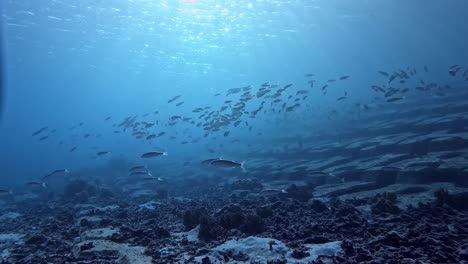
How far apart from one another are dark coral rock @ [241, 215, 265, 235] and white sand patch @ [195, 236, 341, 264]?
93cm

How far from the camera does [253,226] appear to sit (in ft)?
26.5

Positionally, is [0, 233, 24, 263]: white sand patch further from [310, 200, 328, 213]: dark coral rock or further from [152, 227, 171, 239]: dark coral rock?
[310, 200, 328, 213]: dark coral rock

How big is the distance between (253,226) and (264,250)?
164 cm

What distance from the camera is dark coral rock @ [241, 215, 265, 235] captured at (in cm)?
805

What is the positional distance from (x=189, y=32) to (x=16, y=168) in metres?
55.5

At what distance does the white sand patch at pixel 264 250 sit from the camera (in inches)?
236

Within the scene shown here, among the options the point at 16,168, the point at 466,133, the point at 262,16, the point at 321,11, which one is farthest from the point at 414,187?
the point at 16,168

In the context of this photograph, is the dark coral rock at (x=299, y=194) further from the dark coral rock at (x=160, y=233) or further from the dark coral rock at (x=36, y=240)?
the dark coral rock at (x=36, y=240)

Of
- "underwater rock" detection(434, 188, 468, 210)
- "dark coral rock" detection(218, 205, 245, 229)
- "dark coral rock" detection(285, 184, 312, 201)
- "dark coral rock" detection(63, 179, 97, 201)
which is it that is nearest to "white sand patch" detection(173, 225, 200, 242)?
"dark coral rock" detection(218, 205, 245, 229)

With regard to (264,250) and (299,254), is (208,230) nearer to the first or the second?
(264,250)

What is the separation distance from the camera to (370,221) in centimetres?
823

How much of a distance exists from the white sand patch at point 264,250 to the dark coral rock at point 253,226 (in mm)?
929

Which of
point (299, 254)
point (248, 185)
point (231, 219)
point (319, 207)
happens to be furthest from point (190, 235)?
point (248, 185)

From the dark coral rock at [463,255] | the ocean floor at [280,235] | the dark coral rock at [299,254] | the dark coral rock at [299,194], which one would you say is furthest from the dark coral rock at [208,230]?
the dark coral rock at [299,194]
